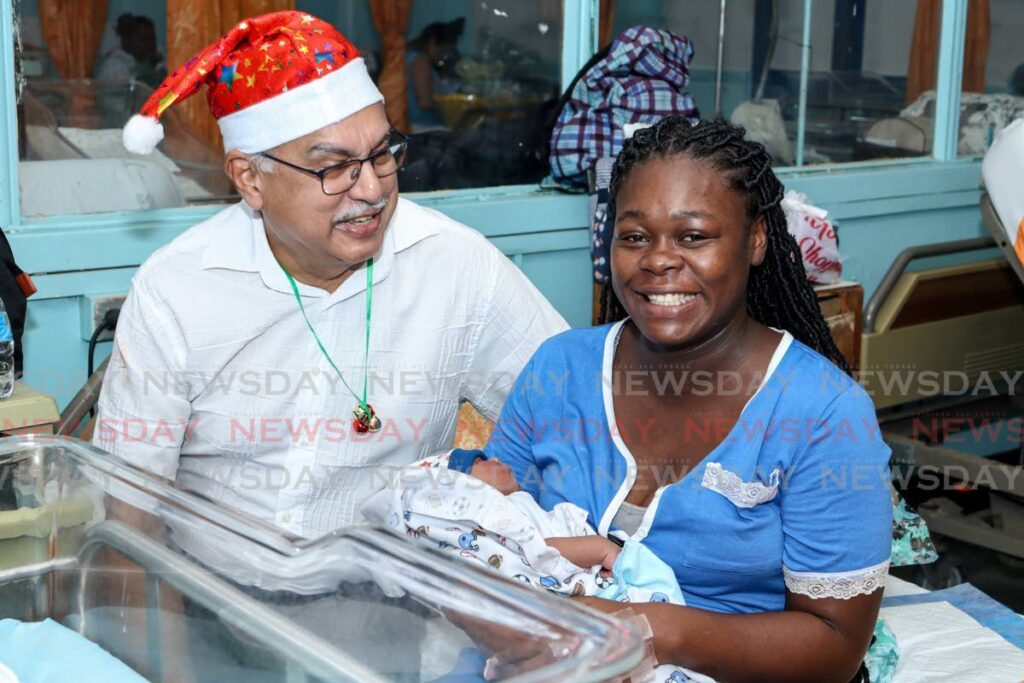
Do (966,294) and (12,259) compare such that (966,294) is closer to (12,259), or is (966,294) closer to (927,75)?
(927,75)

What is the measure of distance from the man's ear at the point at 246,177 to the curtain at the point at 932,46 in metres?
3.60

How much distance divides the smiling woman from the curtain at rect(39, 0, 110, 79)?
6.21 ft

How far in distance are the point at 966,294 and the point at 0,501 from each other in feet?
12.8

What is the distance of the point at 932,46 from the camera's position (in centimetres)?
507

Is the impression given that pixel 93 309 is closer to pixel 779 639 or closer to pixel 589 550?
pixel 589 550

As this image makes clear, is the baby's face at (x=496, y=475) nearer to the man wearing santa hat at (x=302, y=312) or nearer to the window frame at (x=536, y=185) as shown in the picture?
the man wearing santa hat at (x=302, y=312)

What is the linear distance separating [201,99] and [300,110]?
1.46 metres

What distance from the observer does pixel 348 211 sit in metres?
2.23

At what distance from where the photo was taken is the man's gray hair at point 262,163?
2.25 meters

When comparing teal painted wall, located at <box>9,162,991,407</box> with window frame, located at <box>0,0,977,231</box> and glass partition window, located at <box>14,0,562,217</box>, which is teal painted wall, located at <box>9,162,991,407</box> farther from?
glass partition window, located at <box>14,0,562,217</box>

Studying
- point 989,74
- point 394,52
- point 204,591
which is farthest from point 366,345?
point 989,74

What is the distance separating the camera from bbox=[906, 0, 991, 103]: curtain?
199 inches

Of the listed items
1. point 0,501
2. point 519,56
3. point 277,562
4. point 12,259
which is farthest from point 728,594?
point 519,56

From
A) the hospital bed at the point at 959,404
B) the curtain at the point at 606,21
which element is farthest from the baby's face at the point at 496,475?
the curtain at the point at 606,21
